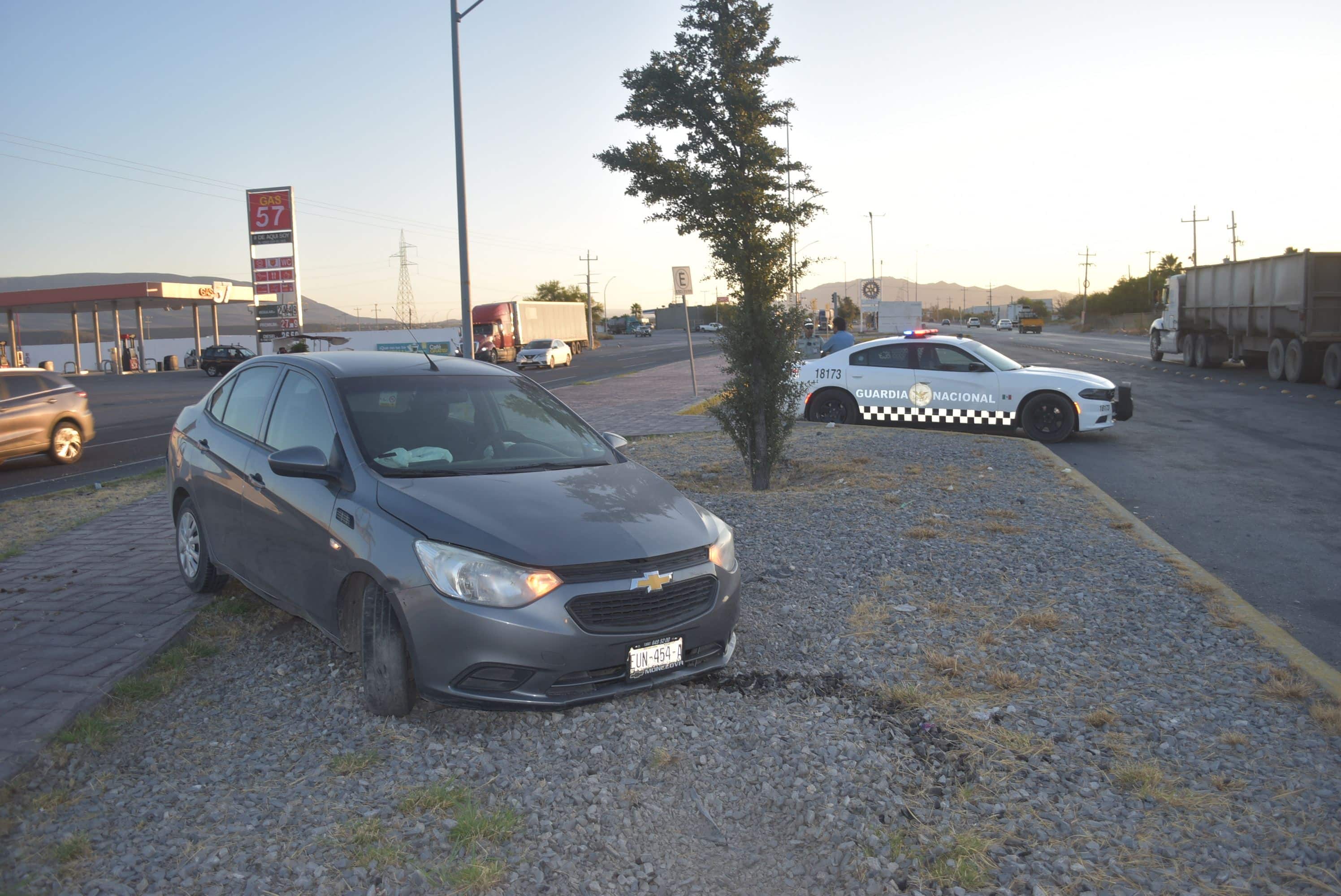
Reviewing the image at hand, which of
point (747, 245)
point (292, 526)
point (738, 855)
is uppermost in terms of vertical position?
point (747, 245)

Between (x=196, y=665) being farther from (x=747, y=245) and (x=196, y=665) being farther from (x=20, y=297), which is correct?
(x=20, y=297)

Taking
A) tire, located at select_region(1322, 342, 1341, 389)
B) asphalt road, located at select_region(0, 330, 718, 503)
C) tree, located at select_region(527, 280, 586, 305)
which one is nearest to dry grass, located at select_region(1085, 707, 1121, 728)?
asphalt road, located at select_region(0, 330, 718, 503)

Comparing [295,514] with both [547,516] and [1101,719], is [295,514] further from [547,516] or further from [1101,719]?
[1101,719]

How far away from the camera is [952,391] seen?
13664mm

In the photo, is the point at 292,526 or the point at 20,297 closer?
the point at 292,526

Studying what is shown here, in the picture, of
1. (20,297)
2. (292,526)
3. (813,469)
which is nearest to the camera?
(292,526)

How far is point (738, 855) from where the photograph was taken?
3.17 metres

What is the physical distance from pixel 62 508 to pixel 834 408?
32.2ft

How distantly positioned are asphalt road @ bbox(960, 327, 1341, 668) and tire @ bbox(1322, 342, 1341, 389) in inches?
9.9

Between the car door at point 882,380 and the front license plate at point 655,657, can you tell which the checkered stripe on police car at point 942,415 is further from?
the front license plate at point 655,657

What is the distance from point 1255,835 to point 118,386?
43580mm

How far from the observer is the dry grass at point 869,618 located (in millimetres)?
5164

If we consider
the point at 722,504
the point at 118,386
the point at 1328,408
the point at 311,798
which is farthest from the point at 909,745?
the point at 118,386

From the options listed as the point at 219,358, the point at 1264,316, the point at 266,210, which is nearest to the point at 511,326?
the point at 266,210
